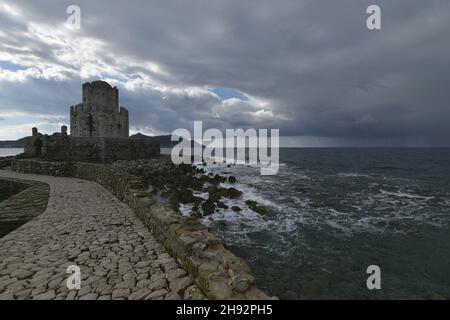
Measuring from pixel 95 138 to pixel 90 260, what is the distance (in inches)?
971

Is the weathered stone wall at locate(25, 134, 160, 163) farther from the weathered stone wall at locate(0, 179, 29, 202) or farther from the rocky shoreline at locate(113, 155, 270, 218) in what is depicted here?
the weathered stone wall at locate(0, 179, 29, 202)

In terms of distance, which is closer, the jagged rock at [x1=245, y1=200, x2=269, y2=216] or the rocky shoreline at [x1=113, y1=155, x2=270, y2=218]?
the jagged rock at [x1=245, y1=200, x2=269, y2=216]

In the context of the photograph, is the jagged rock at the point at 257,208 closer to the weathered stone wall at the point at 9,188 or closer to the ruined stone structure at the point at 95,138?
the weathered stone wall at the point at 9,188

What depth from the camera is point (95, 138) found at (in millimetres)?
26188

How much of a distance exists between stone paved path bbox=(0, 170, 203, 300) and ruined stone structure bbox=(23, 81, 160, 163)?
1983cm

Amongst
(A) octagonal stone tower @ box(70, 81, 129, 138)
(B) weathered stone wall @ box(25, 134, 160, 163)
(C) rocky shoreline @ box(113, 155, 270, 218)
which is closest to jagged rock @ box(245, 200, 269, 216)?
(C) rocky shoreline @ box(113, 155, 270, 218)

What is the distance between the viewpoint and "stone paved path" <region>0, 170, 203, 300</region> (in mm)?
3877

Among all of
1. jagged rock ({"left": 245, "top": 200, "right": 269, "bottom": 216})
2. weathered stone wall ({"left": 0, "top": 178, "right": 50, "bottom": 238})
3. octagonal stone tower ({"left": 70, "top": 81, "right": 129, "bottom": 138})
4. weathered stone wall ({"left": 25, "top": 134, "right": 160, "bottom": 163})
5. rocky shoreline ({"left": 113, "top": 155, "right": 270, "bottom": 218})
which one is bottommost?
jagged rock ({"left": 245, "top": 200, "right": 269, "bottom": 216})

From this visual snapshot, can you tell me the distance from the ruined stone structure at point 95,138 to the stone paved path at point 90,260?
19.8m

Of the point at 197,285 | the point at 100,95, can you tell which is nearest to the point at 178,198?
the point at 197,285

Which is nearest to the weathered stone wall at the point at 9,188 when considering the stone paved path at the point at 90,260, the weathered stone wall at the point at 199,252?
the stone paved path at the point at 90,260
